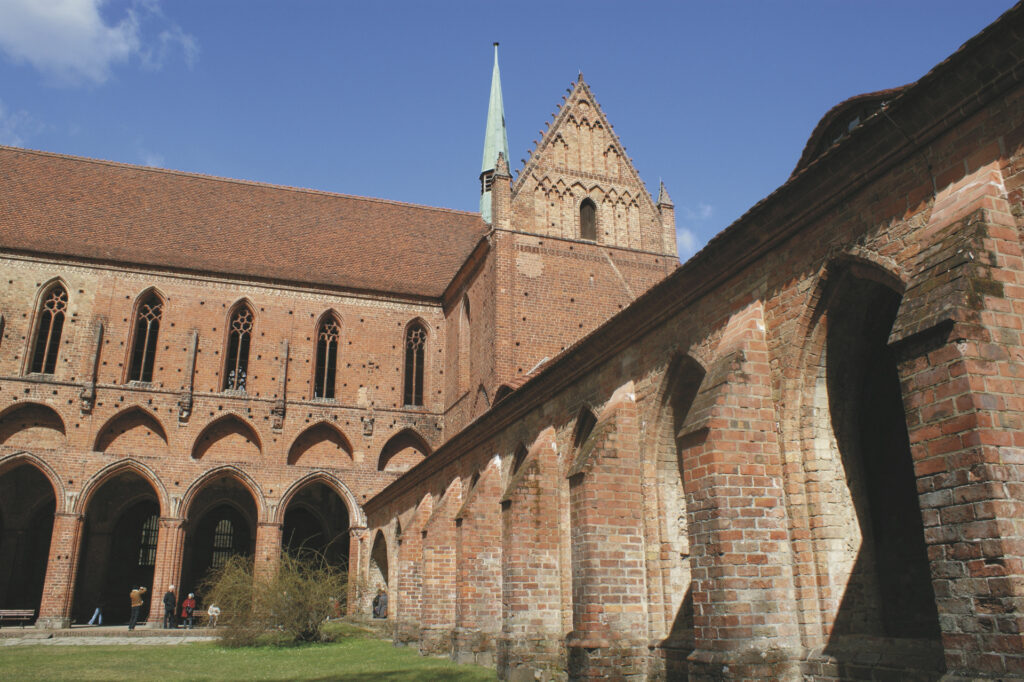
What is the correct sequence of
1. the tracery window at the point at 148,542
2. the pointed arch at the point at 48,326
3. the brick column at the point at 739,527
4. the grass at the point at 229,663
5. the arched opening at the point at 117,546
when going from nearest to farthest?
the brick column at the point at 739,527 < the grass at the point at 229,663 < the pointed arch at the point at 48,326 < the arched opening at the point at 117,546 < the tracery window at the point at 148,542

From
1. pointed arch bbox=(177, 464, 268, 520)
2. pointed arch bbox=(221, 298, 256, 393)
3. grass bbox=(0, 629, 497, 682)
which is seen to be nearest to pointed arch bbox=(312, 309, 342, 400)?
pointed arch bbox=(221, 298, 256, 393)

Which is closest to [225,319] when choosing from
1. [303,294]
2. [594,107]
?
[303,294]

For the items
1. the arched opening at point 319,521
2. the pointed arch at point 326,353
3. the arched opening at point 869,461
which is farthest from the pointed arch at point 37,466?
the arched opening at point 869,461

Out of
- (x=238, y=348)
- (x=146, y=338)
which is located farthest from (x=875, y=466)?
(x=146, y=338)

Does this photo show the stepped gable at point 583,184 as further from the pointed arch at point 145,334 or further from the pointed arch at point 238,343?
the pointed arch at point 145,334

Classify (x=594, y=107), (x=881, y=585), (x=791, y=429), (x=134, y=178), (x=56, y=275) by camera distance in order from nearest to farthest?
1. (x=881, y=585)
2. (x=791, y=429)
3. (x=594, y=107)
4. (x=56, y=275)
5. (x=134, y=178)

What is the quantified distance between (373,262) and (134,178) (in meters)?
10.3

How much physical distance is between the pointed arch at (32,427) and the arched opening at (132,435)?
125 cm

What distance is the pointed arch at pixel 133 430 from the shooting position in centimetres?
2764

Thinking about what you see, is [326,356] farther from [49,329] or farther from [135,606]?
[135,606]

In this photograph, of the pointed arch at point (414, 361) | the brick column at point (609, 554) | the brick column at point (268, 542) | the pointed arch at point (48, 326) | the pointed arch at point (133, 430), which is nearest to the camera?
the brick column at point (609, 554)

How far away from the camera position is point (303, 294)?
101 feet

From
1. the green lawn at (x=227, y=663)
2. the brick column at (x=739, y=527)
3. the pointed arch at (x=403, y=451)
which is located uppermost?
the pointed arch at (x=403, y=451)

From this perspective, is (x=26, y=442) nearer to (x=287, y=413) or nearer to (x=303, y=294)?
(x=287, y=413)
